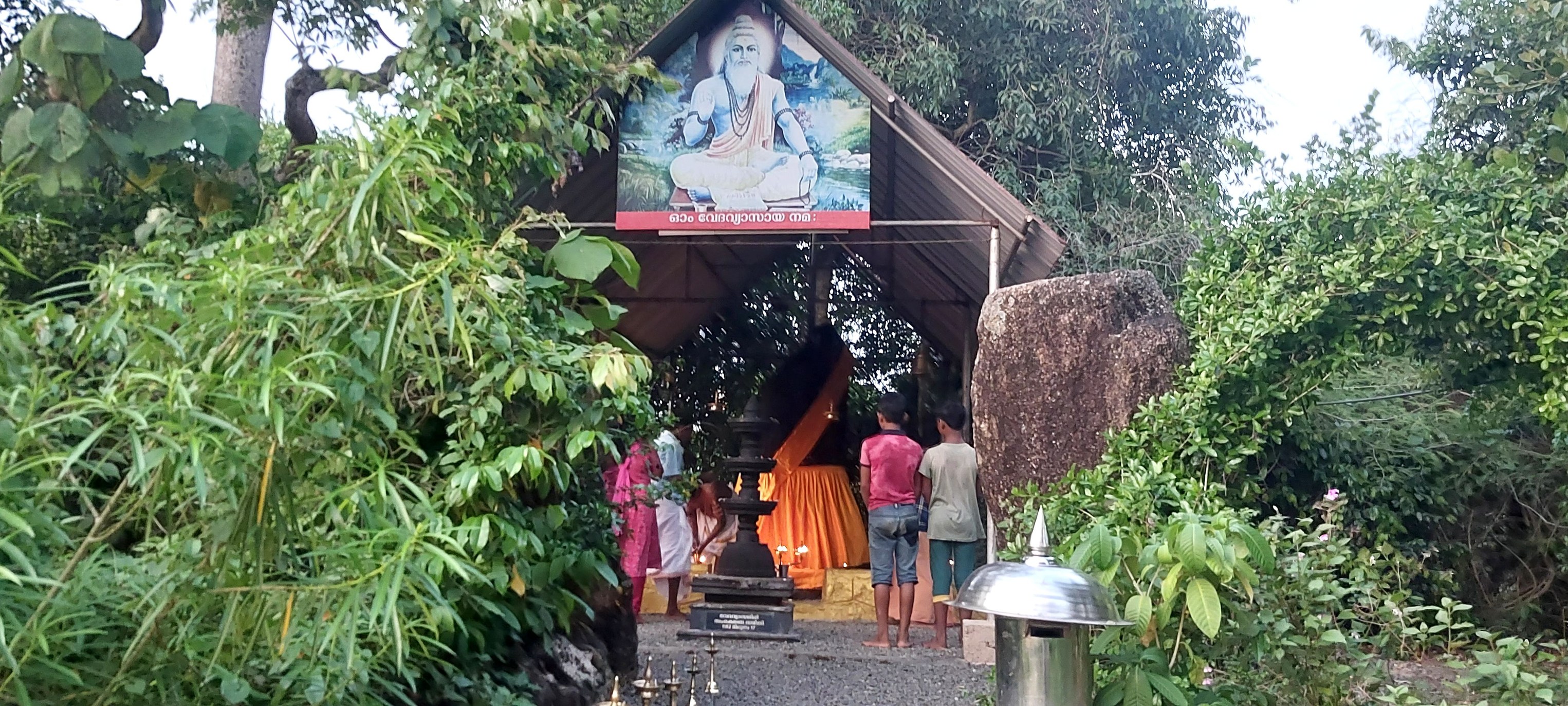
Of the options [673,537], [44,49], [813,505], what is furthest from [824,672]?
[813,505]

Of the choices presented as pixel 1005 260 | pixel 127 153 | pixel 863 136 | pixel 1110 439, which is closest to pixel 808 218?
pixel 863 136

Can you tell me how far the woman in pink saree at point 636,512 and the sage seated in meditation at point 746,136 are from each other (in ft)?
5.25

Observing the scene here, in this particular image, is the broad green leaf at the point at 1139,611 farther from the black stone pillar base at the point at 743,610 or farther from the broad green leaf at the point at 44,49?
the black stone pillar base at the point at 743,610

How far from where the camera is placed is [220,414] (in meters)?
1.90

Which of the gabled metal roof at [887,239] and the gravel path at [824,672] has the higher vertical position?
the gabled metal roof at [887,239]

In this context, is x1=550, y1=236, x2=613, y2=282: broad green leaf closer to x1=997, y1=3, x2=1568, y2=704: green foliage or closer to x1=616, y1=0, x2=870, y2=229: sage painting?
x1=997, y1=3, x2=1568, y2=704: green foliage

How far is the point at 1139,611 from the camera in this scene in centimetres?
304

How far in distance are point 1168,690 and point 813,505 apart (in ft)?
24.9

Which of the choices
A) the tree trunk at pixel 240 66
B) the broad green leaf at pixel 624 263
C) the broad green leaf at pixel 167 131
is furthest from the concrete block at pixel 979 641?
the tree trunk at pixel 240 66

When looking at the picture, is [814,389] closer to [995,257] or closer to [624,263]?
[995,257]

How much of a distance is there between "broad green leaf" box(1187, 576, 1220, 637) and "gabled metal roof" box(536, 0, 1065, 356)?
3130mm

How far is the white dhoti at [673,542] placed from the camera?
752 cm

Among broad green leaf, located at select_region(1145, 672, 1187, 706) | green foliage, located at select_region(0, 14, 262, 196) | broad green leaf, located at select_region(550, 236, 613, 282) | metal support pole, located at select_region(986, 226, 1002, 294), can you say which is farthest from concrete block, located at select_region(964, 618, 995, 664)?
green foliage, located at select_region(0, 14, 262, 196)

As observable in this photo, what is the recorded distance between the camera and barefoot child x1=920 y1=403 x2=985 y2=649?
258 inches
